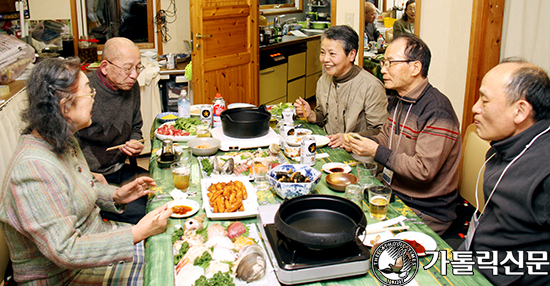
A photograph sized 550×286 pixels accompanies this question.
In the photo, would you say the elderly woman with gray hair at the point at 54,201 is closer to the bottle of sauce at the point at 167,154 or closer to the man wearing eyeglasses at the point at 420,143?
the bottle of sauce at the point at 167,154

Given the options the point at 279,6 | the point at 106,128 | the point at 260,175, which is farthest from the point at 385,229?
the point at 279,6

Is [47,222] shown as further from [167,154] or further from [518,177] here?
[518,177]

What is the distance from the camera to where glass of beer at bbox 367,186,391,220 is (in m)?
1.65

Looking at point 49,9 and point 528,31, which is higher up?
point 49,9

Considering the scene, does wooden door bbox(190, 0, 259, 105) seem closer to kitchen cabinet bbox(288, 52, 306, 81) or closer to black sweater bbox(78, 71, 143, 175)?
→ kitchen cabinet bbox(288, 52, 306, 81)

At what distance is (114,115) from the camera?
2.81 meters

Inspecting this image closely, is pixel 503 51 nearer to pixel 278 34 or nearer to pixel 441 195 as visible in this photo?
pixel 441 195

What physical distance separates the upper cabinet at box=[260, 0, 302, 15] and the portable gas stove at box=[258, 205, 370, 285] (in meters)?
5.69

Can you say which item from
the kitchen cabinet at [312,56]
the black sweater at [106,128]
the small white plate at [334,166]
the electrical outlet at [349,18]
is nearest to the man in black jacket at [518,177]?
the small white plate at [334,166]

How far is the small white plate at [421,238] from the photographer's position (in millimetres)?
1453

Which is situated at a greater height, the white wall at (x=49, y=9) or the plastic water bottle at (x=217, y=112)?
the white wall at (x=49, y=9)

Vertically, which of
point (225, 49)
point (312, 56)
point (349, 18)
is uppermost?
point (349, 18)

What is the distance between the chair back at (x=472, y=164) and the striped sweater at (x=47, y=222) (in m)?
1.73

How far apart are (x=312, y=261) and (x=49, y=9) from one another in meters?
4.68
